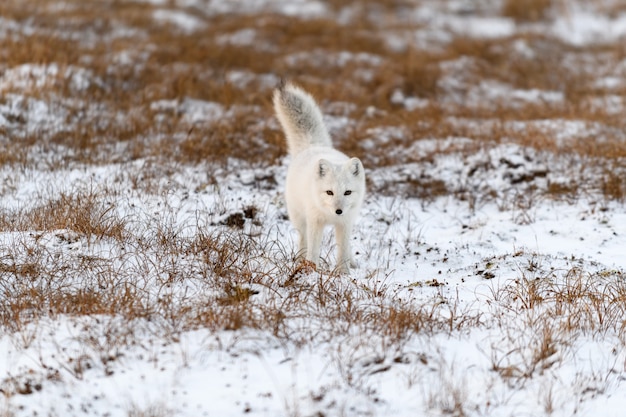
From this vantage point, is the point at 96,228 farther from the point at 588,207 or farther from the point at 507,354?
the point at 588,207

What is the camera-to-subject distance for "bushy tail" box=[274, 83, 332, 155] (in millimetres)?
6984

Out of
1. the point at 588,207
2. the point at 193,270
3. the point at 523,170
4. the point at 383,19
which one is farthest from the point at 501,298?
the point at 383,19

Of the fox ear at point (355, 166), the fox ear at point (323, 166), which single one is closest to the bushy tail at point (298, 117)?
the fox ear at point (355, 166)

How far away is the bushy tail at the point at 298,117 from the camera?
22.9 feet

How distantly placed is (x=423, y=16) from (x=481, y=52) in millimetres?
4506

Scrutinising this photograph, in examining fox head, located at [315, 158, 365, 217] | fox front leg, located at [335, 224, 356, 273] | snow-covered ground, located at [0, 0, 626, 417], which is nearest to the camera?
snow-covered ground, located at [0, 0, 626, 417]

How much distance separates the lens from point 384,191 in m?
8.81

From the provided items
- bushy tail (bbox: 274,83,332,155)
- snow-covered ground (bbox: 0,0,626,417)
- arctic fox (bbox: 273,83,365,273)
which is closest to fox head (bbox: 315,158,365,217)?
arctic fox (bbox: 273,83,365,273)

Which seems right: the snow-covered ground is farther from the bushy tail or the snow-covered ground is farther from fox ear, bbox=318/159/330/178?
the bushy tail

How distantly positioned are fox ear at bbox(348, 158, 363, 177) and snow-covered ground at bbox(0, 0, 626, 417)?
98 cm

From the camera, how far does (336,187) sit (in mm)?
5703

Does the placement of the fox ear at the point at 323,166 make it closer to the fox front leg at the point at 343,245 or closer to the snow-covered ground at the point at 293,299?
the fox front leg at the point at 343,245

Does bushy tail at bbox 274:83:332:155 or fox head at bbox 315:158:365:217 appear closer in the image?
fox head at bbox 315:158:365:217

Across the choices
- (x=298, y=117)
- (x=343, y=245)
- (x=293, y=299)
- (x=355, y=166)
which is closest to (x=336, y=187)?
(x=355, y=166)
